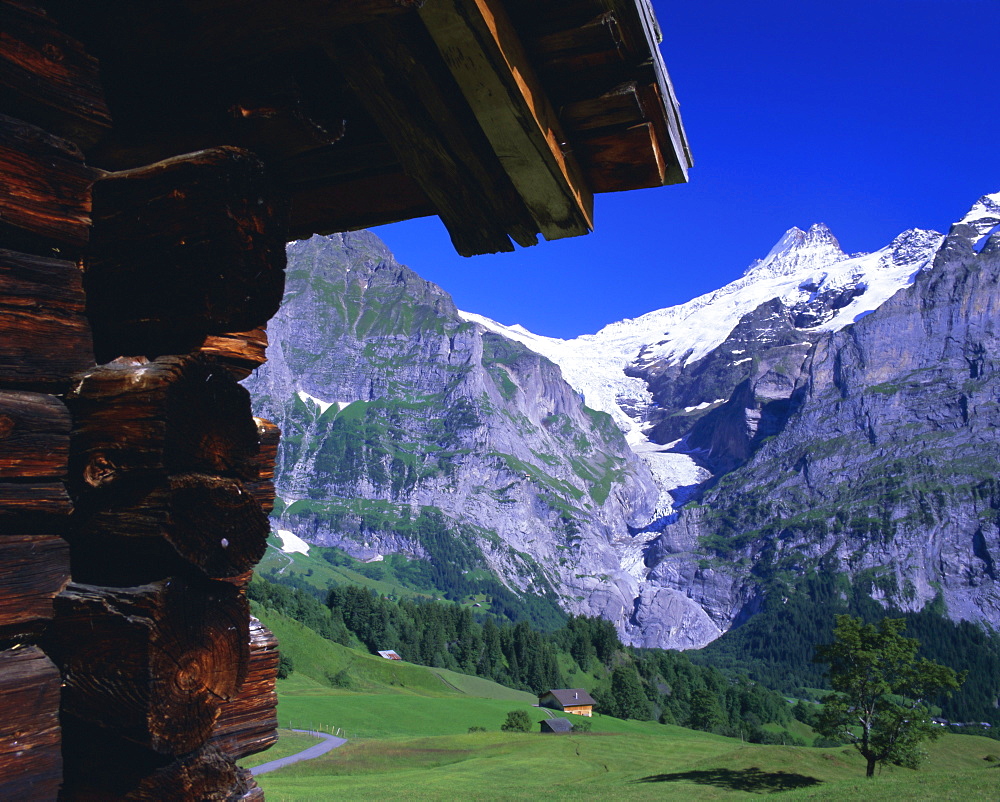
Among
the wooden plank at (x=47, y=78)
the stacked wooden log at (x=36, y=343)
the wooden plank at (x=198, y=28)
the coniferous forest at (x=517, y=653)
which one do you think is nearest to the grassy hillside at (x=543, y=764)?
the stacked wooden log at (x=36, y=343)

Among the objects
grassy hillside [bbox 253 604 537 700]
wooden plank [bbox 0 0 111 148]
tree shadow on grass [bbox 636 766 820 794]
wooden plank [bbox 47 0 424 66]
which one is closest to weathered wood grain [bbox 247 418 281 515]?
wooden plank [bbox 0 0 111 148]

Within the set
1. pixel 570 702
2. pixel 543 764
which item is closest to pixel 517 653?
pixel 570 702

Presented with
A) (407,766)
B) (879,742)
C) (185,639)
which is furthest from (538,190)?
(407,766)

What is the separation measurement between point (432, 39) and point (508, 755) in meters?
75.2

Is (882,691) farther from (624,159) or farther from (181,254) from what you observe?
(181,254)

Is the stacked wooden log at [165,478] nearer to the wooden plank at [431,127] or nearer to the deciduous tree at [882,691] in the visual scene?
the wooden plank at [431,127]

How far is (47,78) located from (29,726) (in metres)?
3.18

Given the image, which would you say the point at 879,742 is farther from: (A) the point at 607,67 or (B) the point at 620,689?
(B) the point at 620,689

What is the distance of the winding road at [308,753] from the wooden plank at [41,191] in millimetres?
55078

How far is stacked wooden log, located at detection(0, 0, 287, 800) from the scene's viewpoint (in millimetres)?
3582

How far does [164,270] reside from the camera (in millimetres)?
3988

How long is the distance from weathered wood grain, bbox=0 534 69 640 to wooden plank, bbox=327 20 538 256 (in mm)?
2870

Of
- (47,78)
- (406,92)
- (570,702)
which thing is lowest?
(570,702)

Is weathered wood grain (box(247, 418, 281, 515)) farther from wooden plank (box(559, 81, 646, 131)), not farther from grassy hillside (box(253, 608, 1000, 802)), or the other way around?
grassy hillside (box(253, 608, 1000, 802))
